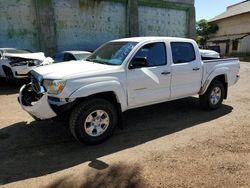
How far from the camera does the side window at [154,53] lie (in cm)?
539

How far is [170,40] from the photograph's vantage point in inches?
232

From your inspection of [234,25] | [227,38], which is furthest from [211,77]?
[227,38]

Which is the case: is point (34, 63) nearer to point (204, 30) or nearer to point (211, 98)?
point (211, 98)

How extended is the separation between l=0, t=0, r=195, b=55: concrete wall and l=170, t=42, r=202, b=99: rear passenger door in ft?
35.6

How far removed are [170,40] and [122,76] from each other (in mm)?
1628

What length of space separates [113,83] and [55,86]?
39.4 inches

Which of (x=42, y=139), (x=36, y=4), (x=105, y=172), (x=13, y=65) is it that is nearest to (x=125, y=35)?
(x=36, y=4)

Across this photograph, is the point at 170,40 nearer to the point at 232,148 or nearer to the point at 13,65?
the point at 232,148

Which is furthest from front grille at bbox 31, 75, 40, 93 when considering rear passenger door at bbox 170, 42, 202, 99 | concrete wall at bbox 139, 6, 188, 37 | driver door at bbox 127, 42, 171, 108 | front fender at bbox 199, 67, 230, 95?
concrete wall at bbox 139, 6, 188, 37

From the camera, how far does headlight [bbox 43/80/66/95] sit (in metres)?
4.36

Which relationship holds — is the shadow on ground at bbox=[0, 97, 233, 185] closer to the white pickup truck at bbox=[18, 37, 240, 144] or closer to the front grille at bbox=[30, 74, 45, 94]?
the white pickup truck at bbox=[18, 37, 240, 144]

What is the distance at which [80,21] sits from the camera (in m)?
16.4

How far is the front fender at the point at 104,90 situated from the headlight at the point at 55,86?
21 centimetres

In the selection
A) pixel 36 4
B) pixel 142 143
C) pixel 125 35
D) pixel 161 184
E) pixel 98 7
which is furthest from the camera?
pixel 125 35
